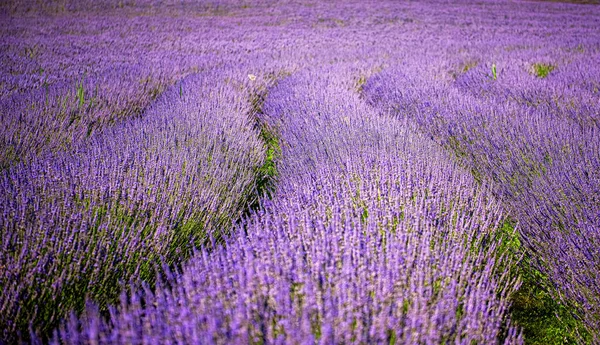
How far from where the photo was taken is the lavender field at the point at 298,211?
945 mm

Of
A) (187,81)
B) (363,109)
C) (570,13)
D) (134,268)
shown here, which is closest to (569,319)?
(134,268)

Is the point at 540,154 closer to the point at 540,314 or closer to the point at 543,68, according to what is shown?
the point at 540,314

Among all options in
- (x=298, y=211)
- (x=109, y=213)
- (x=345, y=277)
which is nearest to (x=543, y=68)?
(x=298, y=211)

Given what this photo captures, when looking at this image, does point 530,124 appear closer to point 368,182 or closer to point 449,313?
point 368,182

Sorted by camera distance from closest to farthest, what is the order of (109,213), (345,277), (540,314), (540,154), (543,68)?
(345,277), (109,213), (540,314), (540,154), (543,68)

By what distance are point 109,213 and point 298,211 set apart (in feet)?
2.42

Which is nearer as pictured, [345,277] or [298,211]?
[345,277]

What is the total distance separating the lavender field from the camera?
0.95m

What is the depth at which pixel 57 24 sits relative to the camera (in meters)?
8.57

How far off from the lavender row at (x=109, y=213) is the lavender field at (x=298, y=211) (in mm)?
11

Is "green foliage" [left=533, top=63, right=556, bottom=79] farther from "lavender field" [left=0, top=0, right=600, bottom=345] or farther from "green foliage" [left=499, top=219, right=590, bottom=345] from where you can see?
"green foliage" [left=499, top=219, right=590, bottom=345]

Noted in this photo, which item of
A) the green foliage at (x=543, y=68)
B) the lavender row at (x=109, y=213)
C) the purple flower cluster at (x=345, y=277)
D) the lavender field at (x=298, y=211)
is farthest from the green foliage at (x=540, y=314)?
the green foliage at (x=543, y=68)

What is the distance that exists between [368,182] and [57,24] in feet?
32.7

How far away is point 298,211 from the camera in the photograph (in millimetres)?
1430
